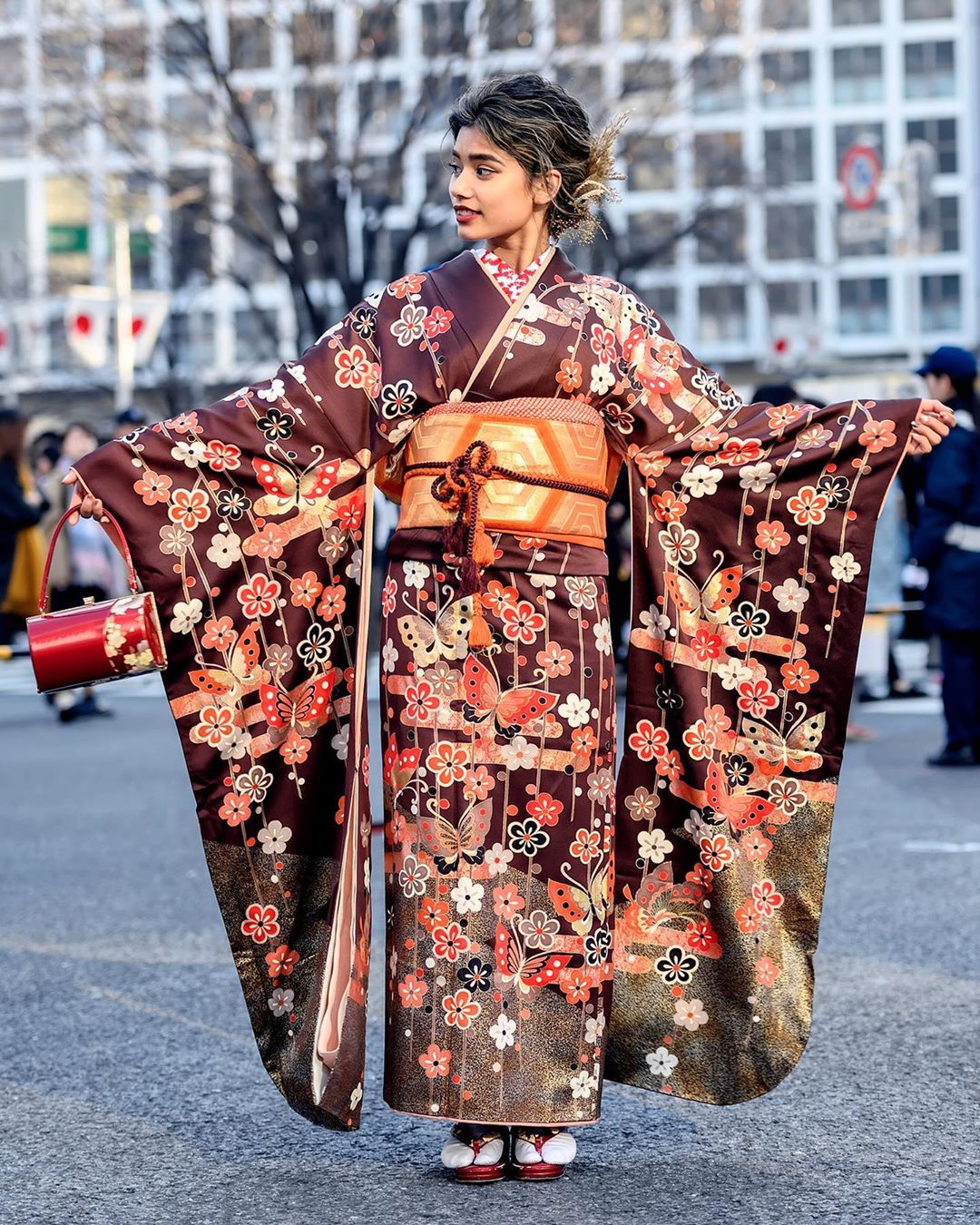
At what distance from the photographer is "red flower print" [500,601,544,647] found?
3.38 meters

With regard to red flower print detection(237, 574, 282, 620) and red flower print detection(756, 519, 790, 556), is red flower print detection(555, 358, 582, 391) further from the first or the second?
red flower print detection(237, 574, 282, 620)

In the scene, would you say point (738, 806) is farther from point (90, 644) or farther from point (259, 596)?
point (90, 644)

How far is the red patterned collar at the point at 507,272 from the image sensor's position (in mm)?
3426

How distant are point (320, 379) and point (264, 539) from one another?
1.01 feet

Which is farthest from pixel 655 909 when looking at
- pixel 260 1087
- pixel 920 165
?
pixel 920 165

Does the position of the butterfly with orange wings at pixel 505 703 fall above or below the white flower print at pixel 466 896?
above

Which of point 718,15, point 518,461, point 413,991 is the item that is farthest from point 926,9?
point 413,991

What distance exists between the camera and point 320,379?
11.4 feet

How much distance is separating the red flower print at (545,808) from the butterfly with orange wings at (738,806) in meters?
0.34

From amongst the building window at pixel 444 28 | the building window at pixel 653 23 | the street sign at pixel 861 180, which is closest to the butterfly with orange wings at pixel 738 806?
the building window at pixel 444 28

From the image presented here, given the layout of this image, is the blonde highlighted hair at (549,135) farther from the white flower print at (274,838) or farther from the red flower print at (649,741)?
the white flower print at (274,838)

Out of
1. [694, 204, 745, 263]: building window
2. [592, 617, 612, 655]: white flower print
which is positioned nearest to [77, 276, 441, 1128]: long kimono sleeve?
[592, 617, 612, 655]: white flower print

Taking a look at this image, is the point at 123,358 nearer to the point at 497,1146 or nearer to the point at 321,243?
the point at 321,243

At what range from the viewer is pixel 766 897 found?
141 inches
